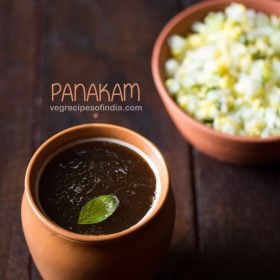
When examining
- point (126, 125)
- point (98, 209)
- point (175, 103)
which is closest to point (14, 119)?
point (126, 125)

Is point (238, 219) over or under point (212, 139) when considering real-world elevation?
under

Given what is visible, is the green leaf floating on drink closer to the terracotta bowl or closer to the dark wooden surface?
the terracotta bowl

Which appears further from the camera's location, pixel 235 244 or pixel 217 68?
pixel 217 68

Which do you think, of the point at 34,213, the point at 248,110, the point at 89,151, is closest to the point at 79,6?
the point at 248,110

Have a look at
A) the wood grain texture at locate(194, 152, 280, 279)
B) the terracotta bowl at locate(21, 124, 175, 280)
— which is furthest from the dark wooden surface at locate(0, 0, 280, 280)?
the terracotta bowl at locate(21, 124, 175, 280)

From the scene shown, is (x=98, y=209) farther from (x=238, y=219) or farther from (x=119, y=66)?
(x=119, y=66)

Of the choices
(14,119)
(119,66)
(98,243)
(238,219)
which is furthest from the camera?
(119,66)

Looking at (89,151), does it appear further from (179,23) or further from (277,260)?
(179,23)
